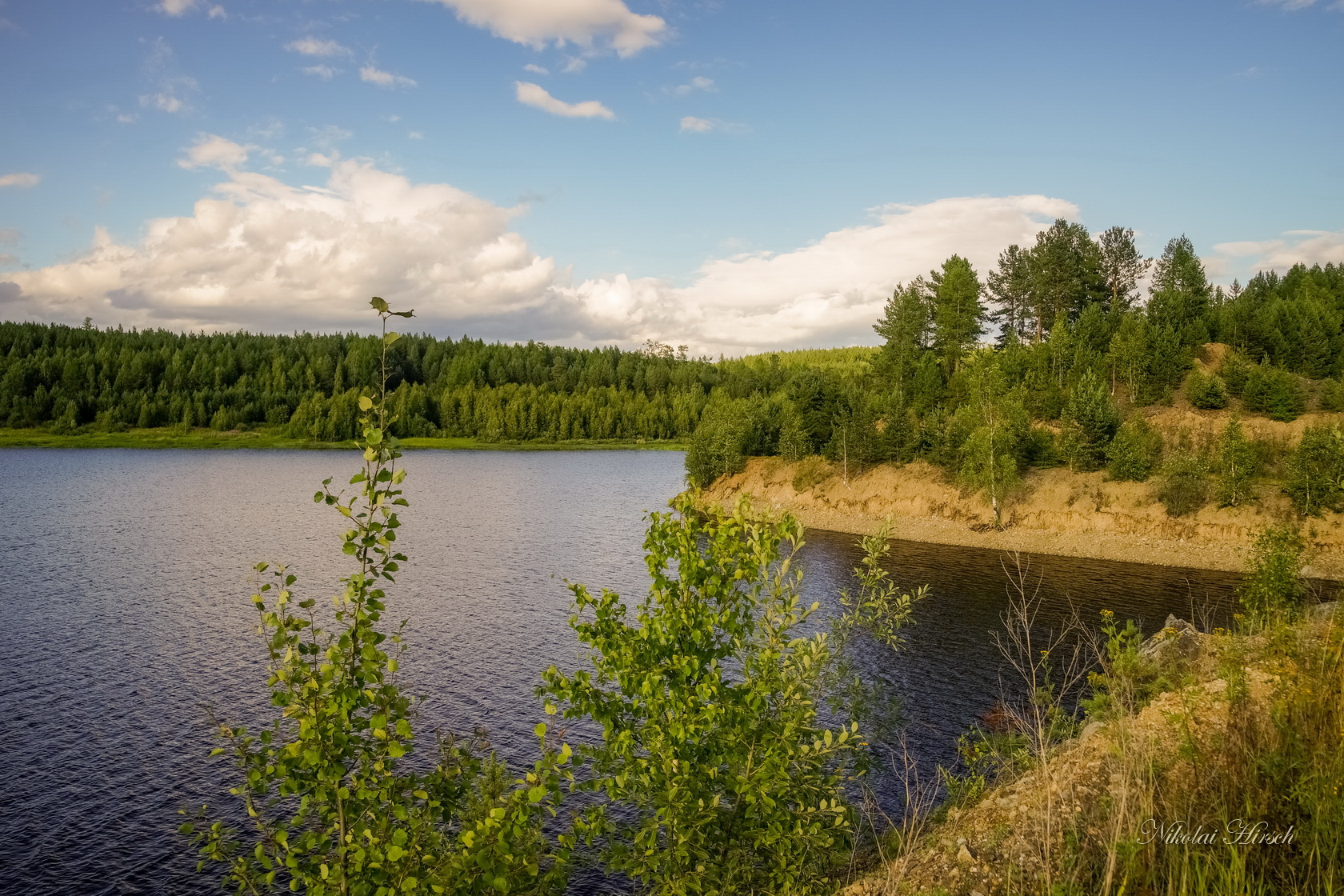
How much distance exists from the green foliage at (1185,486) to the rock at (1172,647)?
115 ft

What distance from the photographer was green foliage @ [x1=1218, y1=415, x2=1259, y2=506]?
54781 mm

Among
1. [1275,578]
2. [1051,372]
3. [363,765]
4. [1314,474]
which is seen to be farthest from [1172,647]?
[1051,372]

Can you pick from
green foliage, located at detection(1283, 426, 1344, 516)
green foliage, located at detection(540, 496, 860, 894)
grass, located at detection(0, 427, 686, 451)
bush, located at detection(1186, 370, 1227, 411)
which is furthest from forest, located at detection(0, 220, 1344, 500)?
grass, located at detection(0, 427, 686, 451)

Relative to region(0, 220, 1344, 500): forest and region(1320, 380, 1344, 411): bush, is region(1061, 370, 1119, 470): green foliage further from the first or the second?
region(1320, 380, 1344, 411): bush

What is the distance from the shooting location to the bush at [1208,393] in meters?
71.3

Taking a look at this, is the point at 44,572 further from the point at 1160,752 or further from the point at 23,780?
the point at 1160,752

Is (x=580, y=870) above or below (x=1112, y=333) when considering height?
below

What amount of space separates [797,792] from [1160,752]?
570 centimetres

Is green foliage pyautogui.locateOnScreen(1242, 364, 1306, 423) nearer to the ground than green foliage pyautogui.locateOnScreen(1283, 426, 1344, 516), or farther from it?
farther from it

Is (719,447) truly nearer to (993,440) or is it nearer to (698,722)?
(993,440)

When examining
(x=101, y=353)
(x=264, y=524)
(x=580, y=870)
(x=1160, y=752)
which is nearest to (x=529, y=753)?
(x=580, y=870)

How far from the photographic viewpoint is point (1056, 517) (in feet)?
203

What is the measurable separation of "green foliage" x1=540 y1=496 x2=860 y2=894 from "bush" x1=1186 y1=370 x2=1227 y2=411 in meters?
78.5

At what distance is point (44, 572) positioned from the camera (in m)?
48.5
